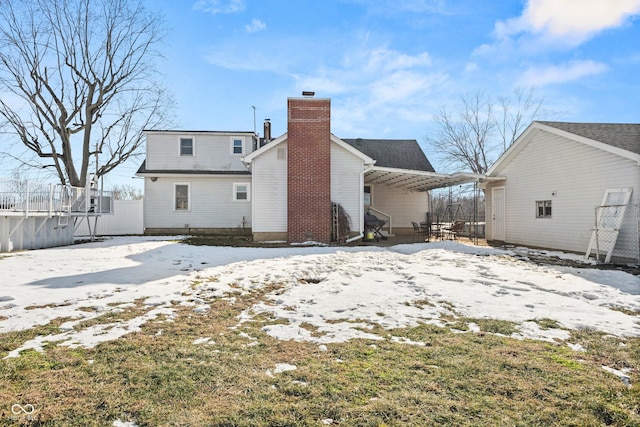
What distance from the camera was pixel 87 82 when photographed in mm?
18734

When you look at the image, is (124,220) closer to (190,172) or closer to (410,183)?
(190,172)

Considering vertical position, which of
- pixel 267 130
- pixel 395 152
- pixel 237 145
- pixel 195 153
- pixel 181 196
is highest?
pixel 267 130

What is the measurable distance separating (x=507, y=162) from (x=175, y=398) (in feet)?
50.2

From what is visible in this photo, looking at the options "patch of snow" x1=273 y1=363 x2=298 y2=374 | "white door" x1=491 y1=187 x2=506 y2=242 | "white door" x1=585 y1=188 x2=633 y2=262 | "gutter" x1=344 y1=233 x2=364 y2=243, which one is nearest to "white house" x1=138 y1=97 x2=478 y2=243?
"gutter" x1=344 y1=233 x2=364 y2=243

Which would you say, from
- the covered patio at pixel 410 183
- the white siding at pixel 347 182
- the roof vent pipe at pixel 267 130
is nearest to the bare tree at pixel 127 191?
the roof vent pipe at pixel 267 130

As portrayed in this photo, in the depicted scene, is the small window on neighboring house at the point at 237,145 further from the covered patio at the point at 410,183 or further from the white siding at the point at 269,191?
the covered patio at the point at 410,183

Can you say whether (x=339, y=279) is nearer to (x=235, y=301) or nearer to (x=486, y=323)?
(x=235, y=301)

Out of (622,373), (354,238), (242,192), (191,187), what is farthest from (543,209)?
(191,187)

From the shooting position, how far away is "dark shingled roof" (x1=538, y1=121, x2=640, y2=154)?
974 cm

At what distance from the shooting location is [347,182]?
1370 centimetres

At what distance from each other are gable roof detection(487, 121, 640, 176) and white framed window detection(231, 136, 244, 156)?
13.5 metres

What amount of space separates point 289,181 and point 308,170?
0.87 meters

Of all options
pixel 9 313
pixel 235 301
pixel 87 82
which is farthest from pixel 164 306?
pixel 87 82

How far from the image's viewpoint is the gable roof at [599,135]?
31.2ft
